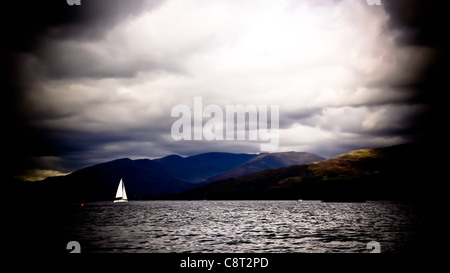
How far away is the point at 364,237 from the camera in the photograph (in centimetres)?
5800
